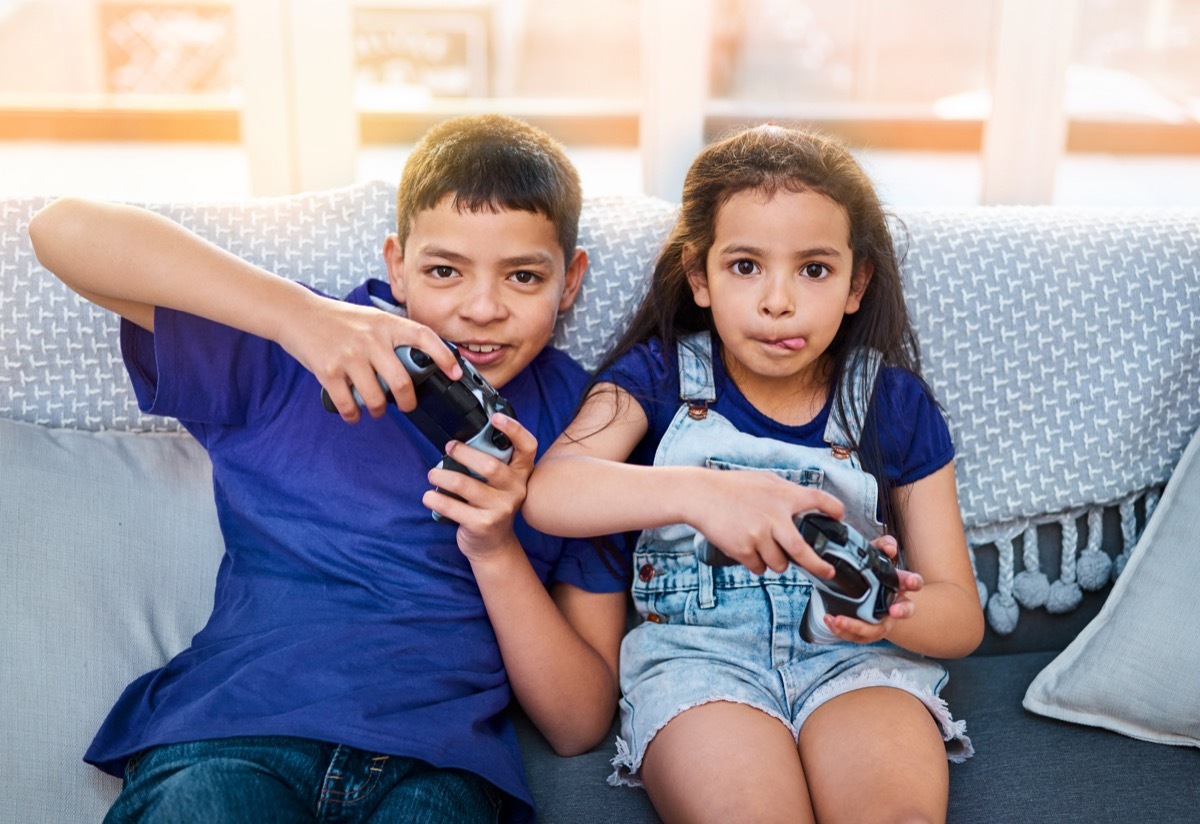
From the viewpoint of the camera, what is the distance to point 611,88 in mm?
3168

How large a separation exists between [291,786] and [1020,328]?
1.03 metres

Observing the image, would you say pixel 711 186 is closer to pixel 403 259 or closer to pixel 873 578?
pixel 403 259

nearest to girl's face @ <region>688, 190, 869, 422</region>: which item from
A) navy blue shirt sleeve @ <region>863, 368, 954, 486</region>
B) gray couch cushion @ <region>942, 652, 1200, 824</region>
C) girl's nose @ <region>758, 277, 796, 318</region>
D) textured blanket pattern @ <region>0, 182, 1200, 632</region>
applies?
girl's nose @ <region>758, 277, 796, 318</region>

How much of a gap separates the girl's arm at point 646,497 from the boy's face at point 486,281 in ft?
0.36

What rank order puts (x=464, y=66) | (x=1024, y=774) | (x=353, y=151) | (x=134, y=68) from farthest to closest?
1. (x=464, y=66)
2. (x=134, y=68)
3. (x=353, y=151)
4. (x=1024, y=774)

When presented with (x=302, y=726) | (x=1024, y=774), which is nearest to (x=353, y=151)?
(x=302, y=726)

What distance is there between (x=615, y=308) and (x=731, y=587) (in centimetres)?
39

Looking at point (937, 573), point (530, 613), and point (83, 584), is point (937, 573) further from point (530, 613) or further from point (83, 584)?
point (83, 584)

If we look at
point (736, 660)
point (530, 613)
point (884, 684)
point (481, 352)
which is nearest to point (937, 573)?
point (884, 684)

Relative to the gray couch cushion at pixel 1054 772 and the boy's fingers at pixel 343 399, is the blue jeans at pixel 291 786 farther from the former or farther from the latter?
the gray couch cushion at pixel 1054 772

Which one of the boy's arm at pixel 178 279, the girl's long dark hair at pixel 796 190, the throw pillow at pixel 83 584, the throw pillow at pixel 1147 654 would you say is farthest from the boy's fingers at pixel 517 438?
the throw pillow at pixel 1147 654

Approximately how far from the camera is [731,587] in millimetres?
1168

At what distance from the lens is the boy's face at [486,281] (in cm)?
109

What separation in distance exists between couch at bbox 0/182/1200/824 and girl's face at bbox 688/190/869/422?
24 cm
